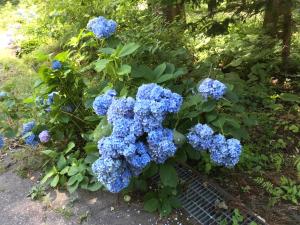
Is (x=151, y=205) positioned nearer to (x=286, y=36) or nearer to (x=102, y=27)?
(x=102, y=27)

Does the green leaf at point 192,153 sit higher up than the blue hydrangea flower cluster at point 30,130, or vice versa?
the green leaf at point 192,153

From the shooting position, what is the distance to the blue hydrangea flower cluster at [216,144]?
2.37m

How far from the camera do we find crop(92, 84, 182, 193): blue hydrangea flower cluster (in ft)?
7.36

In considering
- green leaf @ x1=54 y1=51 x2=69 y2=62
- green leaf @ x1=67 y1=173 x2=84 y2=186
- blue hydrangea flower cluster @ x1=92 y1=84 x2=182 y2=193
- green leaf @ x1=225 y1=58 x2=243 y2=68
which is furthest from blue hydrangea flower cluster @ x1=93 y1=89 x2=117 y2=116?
Result: green leaf @ x1=225 y1=58 x2=243 y2=68

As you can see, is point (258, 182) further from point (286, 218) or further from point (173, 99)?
point (173, 99)

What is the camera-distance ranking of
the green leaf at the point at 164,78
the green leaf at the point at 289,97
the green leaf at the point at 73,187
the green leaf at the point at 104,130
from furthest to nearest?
the green leaf at the point at 289,97, the green leaf at the point at 73,187, the green leaf at the point at 164,78, the green leaf at the point at 104,130

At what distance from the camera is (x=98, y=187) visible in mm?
2883

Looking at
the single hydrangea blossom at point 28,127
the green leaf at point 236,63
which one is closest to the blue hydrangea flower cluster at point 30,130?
the single hydrangea blossom at point 28,127

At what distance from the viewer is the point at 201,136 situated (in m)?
2.38

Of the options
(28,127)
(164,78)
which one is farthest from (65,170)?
(164,78)

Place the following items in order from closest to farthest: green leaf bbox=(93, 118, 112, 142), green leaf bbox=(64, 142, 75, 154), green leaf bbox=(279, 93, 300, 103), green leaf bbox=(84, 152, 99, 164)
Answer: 1. green leaf bbox=(93, 118, 112, 142)
2. green leaf bbox=(84, 152, 99, 164)
3. green leaf bbox=(64, 142, 75, 154)
4. green leaf bbox=(279, 93, 300, 103)

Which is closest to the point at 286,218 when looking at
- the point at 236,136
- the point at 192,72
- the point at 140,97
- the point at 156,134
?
the point at 236,136

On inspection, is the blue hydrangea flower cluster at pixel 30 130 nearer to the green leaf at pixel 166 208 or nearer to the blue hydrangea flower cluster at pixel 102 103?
the blue hydrangea flower cluster at pixel 102 103

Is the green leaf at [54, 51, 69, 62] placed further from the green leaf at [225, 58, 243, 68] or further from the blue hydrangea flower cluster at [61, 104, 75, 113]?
the green leaf at [225, 58, 243, 68]
